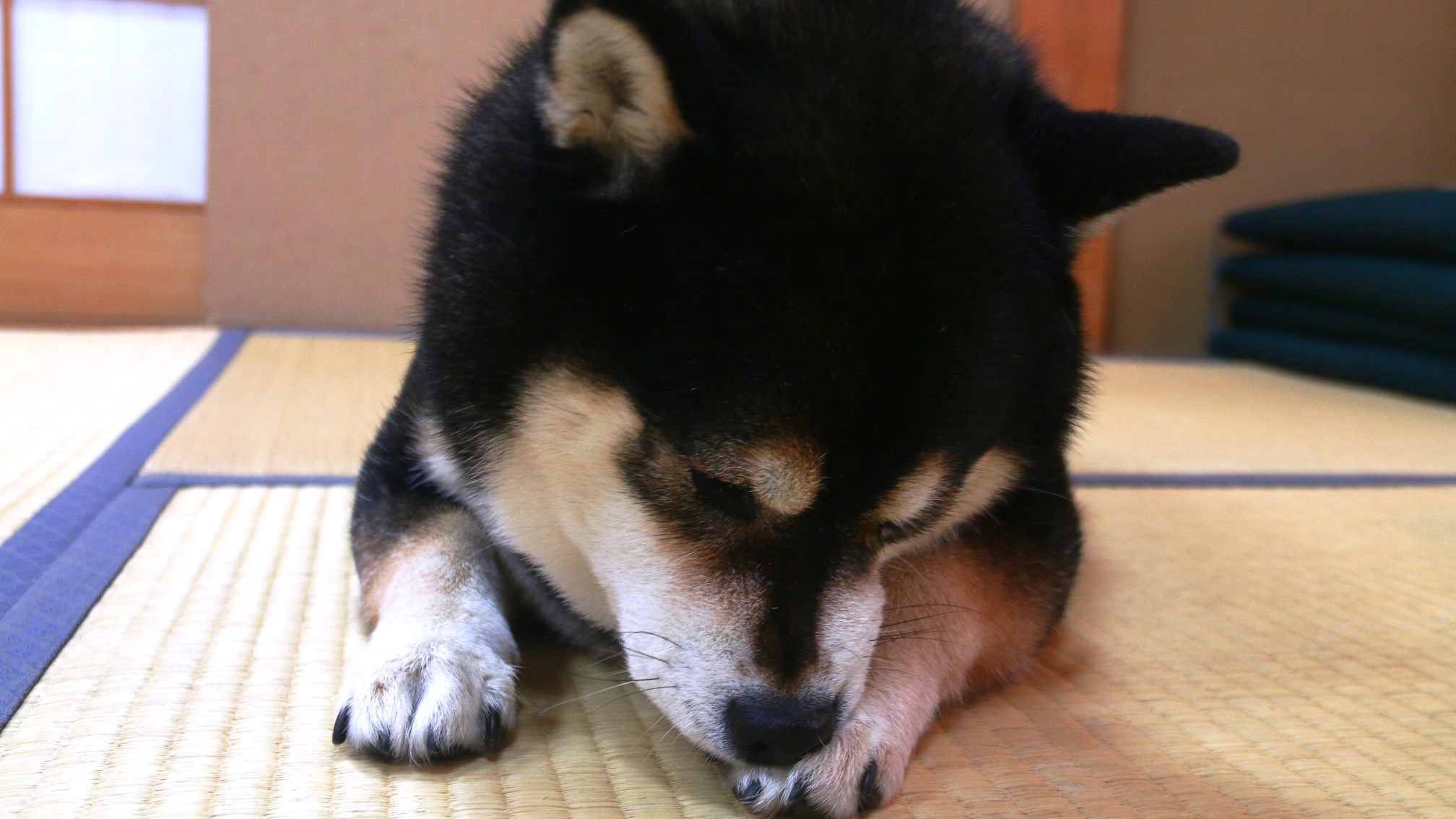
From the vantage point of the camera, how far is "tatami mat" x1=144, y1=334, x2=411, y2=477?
219cm

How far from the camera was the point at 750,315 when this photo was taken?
3.37 feet

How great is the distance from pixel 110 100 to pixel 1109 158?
4782 mm

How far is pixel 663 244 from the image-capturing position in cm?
108

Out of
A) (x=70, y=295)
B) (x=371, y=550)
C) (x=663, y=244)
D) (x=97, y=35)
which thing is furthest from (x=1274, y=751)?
(x=97, y=35)

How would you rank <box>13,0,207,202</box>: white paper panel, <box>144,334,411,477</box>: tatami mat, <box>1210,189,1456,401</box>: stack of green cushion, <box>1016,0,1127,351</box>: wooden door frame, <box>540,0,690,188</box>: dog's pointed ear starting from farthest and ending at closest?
<box>1016,0,1127,351</box>: wooden door frame < <box>13,0,207,202</box>: white paper panel < <box>1210,189,1456,401</box>: stack of green cushion < <box>144,334,411,477</box>: tatami mat < <box>540,0,690,188</box>: dog's pointed ear

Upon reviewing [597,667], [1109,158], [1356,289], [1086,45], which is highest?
[1086,45]

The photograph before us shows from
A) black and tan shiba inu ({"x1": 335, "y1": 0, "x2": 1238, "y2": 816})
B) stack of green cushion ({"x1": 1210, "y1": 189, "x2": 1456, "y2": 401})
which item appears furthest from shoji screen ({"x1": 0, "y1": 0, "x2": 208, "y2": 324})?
stack of green cushion ({"x1": 1210, "y1": 189, "x2": 1456, "y2": 401})

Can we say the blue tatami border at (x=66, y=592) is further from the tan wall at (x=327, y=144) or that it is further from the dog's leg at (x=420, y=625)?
the tan wall at (x=327, y=144)

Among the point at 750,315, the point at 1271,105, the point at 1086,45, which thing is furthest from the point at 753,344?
the point at 1271,105

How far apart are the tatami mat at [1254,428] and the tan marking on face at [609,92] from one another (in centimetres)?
129

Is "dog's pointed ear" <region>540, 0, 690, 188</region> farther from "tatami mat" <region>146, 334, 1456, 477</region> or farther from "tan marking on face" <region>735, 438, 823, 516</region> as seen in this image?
"tatami mat" <region>146, 334, 1456, 477</region>

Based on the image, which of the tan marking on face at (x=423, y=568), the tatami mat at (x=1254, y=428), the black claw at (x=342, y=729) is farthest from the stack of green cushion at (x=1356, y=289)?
the black claw at (x=342, y=729)

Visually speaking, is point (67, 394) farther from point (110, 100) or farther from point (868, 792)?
point (110, 100)

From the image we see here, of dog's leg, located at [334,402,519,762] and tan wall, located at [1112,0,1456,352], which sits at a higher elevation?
tan wall, located at [1112,0,1456,352]
